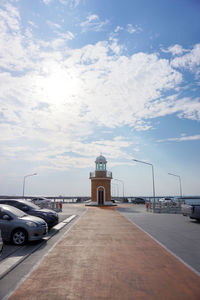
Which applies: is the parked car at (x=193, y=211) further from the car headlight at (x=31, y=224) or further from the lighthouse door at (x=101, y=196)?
the lighthouse door at (x=101, y=196)

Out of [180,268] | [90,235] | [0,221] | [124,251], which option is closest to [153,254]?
[124,251]

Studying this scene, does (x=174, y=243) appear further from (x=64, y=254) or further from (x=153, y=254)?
(x=64, y=254)

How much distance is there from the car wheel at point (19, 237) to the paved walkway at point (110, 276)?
4.76 feet

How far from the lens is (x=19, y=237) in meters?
8.87

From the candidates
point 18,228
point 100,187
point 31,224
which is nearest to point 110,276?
point 31,224

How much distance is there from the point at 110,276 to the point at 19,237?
4.70 m

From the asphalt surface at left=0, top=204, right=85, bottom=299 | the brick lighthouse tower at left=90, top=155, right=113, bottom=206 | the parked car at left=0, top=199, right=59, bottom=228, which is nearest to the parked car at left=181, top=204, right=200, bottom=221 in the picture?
the parked car at left=0, top=199, right=59, bottom=228

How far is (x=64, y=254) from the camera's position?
755 cm

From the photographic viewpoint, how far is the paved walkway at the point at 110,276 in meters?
4.59

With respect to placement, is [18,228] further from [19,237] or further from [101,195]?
[101,195]

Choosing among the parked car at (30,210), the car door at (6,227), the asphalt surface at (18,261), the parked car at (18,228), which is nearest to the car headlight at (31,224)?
the parked car at (18,228)

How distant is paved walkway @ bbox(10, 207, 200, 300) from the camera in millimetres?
4590

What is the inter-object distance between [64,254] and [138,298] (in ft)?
12.2

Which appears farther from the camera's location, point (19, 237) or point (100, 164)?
point (100, 164)
